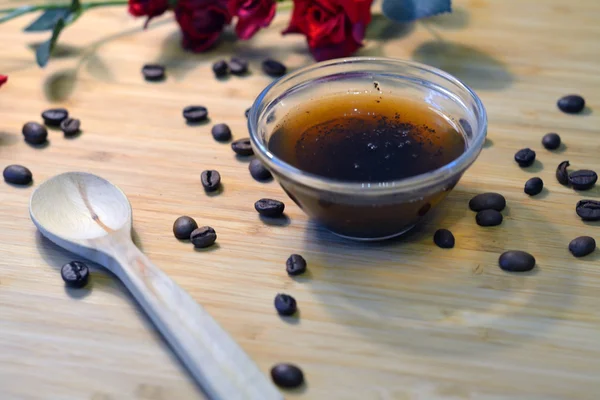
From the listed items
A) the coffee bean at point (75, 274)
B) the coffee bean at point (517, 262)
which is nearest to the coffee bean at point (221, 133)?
the coffee bean at point (75, 274)

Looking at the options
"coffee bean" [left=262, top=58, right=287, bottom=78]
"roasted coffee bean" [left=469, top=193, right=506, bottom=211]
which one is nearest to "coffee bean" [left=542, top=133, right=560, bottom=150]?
"roasted coffee bean" [left=469, top=193, right=506, bottom=211]

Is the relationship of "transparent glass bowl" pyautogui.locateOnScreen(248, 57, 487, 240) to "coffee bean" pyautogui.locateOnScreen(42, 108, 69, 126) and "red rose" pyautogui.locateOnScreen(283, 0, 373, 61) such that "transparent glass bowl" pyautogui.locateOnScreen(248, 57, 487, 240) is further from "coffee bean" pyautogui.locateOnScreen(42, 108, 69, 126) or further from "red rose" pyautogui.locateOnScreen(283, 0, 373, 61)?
Result: "coffee bean" pyautogui.locateOnScreen(42, 108, 69, 126)

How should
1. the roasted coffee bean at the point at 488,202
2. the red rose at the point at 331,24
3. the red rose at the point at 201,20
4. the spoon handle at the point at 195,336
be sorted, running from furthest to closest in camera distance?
the red rose at the point at 201,20, the red rose at the point at 331,24, the roasted coffee bean at the point at 488,202, the spoon handle at the point at 195,336

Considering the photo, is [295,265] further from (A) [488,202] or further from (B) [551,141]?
(B) [551,141]

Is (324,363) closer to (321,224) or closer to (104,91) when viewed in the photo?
(321,224)

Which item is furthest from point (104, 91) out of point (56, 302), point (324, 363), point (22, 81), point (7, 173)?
point (324, 363)

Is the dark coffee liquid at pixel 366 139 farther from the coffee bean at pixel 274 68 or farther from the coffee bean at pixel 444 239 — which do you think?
the coffee bean at pixel 274 68
